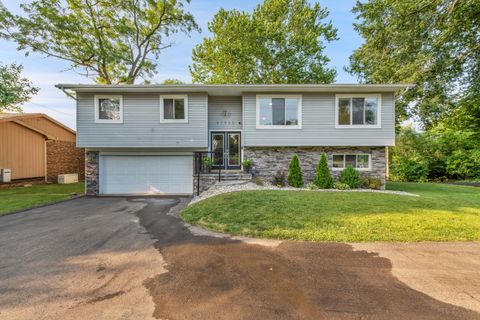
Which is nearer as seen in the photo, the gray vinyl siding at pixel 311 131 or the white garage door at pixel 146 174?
the gray vinyl siding at pixel 311 131

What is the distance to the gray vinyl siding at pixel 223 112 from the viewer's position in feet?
35.7

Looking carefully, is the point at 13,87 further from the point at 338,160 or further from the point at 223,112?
the point at 338,160

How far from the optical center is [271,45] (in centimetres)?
1872

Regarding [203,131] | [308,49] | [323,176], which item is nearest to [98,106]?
[203,131]

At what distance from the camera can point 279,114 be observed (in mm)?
10055

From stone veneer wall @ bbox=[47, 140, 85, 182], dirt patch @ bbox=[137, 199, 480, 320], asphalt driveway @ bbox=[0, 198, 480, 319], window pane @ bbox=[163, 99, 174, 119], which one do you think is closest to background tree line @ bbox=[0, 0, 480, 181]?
stone veneer wall @ bbox=[47, 140, 85, 182]

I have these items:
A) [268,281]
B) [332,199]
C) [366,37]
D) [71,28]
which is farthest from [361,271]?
[71,28]

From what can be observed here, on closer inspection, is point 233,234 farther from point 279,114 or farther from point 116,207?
point 279,114

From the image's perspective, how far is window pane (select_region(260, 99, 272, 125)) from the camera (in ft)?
32.8

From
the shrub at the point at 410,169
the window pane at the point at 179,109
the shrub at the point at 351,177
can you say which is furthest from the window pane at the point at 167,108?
the shrub at the point at 410,169

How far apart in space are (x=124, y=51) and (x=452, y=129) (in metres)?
25.2

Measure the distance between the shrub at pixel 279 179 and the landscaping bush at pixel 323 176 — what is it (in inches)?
54.1

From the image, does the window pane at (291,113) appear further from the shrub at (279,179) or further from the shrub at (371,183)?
the shrub at (371,183)

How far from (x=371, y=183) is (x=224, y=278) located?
30.0ft
